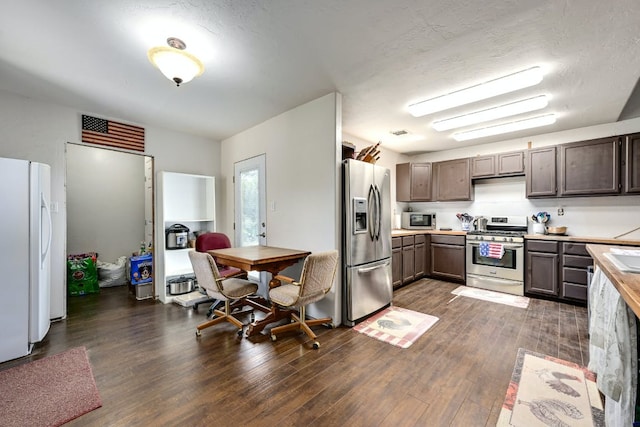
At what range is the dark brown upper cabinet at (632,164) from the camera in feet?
11.3

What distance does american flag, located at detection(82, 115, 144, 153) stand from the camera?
346 centimetres

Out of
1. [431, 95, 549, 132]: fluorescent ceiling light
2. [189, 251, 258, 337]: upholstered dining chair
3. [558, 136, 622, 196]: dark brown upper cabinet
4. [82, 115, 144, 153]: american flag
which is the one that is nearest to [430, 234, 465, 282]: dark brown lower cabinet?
[558, 136, 622, 196]: dark brown upper cabinet

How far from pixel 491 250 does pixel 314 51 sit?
400 cm

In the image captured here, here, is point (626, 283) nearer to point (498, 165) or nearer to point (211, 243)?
point (211, 243)

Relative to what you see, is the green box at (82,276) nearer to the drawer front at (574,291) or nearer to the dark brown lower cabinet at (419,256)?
the dark brown lower cabinet at (419,256)

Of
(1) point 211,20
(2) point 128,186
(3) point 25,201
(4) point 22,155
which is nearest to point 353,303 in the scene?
(1) point 211,20

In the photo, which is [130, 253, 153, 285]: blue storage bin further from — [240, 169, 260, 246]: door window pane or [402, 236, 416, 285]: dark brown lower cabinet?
[402, 236, 416, 285]: dark brown lower cabinet

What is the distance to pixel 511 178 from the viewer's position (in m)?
4.66

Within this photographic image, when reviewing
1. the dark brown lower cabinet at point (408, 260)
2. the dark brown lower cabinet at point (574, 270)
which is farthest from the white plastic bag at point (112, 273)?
the dark brown lower cabinet at point (574, 270)

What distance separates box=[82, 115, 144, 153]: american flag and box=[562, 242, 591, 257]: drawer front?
6384 millimetres

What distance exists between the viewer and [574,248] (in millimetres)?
3611

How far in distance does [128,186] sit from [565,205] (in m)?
7.95

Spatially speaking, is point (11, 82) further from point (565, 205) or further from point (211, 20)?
point (565, 205)

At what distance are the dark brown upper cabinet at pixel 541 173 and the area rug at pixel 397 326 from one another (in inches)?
112
